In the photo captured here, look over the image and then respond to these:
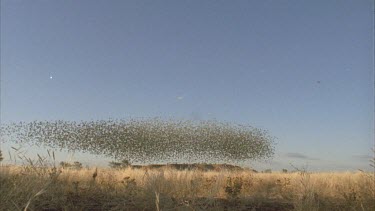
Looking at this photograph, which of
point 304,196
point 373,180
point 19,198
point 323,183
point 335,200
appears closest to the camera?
point 19,198

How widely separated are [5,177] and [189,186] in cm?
416

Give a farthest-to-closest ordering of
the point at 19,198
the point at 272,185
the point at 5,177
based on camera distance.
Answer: the point at 272,185 < the point at 5,177 < the point at 19,198

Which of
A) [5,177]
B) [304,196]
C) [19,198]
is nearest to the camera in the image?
[19,198]

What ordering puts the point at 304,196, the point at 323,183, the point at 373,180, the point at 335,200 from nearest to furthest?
the point at 373,180, the point at 304,196, the point at 335,200, the point at 323,183

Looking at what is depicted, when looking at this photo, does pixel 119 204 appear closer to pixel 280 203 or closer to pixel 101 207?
pixel 101 207

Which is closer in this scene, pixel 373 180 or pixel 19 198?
pixel 19 198

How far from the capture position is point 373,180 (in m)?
8.52

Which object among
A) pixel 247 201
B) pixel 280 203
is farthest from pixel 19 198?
pixel 280 203

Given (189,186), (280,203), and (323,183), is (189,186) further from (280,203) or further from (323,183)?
(323,183)

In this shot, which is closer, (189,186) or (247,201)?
(247,201)

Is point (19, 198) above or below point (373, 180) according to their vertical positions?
below

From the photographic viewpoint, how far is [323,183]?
14.1 metres

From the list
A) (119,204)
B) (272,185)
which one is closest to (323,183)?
(272,185)

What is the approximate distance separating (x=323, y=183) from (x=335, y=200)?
3625mm
